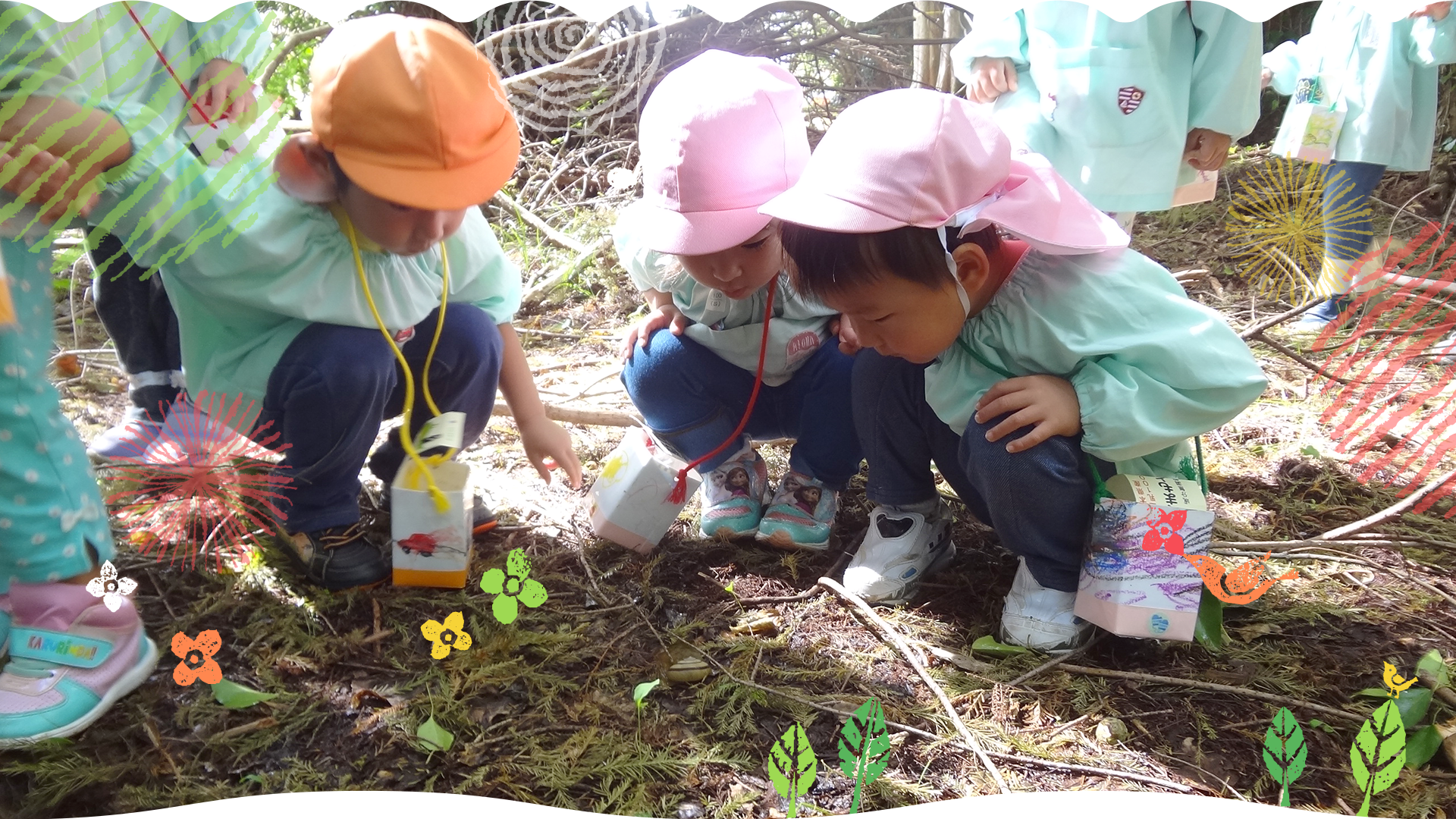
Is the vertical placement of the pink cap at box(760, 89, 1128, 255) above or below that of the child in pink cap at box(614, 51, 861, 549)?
above

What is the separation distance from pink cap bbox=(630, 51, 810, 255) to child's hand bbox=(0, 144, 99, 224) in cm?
86

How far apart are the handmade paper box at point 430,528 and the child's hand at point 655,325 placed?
1.96ft

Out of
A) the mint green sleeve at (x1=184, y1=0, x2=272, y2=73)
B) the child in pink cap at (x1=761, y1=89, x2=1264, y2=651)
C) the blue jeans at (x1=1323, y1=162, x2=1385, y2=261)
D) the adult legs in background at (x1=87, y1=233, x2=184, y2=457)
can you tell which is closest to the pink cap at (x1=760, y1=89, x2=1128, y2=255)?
the child in pink cap at (x1=761, y1=89, x2=1264, y2=651)

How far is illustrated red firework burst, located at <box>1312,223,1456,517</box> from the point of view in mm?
540

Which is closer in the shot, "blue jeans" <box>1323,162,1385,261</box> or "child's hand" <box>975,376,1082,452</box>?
"blue jeans" <box>1323,162,1385,261</box>

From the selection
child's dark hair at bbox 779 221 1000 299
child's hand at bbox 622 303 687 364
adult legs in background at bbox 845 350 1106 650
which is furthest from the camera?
child's hand at bbox 622 303 687 364

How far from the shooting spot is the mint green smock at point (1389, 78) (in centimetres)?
156

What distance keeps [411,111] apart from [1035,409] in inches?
34.1

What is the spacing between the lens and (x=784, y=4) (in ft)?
11.3

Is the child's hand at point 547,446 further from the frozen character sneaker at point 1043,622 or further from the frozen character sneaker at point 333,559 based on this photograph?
the frozen character sneaker at point 1043,622

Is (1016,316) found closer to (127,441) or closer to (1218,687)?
(1218,687)

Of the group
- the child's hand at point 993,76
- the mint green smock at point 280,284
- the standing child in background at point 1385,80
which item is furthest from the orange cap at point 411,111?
the child's hand at point 993,76

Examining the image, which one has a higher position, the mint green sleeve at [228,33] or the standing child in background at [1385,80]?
the mint green sleeve at [228,33]

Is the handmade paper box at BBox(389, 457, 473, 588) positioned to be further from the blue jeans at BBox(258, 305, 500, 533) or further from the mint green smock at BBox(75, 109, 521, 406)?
the mint green smock at BBox(75, 109, 521, 406)
